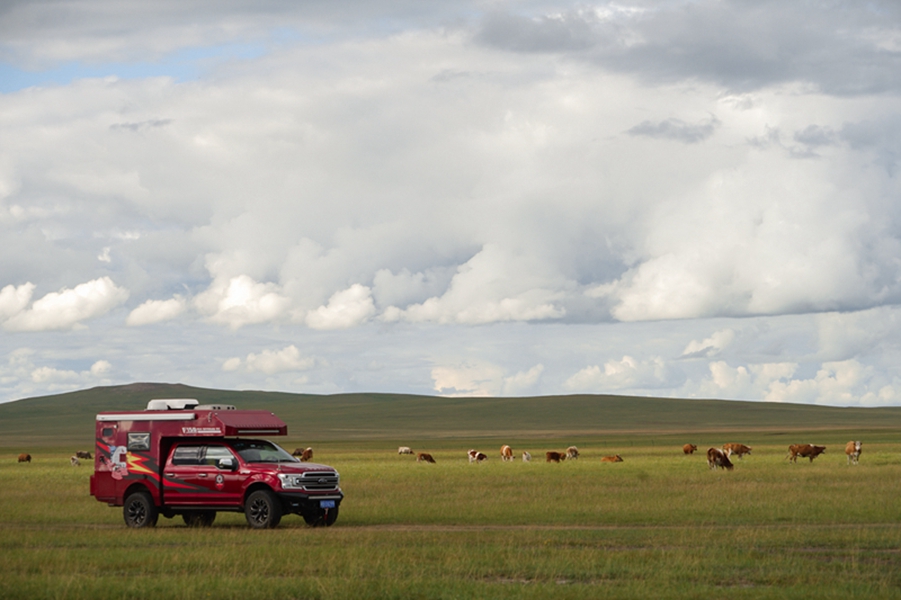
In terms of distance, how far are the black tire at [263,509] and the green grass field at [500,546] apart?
0.36 meters

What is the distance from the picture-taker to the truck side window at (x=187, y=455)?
85.5ft

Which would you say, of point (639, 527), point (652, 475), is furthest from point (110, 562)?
point (652, 475)

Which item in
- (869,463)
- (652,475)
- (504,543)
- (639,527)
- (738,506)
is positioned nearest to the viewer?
(504,543)

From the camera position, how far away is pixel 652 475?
1770 inches

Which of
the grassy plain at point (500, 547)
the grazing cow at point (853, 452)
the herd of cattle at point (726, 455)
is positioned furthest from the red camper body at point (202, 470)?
the grazing cow at point (853, 452)

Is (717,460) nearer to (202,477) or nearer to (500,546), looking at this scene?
(202,477)

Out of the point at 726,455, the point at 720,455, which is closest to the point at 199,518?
the point at 720,455

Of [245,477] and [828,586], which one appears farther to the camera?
[245,477]

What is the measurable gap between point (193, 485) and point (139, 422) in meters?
2.45

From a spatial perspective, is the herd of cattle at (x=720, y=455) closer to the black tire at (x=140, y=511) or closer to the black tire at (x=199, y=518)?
the black tire at (x=199, y=518)

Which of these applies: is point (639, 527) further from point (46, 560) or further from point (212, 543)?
point (46, 560)

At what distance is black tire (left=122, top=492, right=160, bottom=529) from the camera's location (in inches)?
1034

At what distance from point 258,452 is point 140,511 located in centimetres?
322

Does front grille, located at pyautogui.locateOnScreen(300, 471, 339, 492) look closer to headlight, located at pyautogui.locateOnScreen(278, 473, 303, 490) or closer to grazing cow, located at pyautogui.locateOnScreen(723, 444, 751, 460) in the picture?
headlight, located at pyautogui.locateOnScreen(278, 473, 303, 490)
